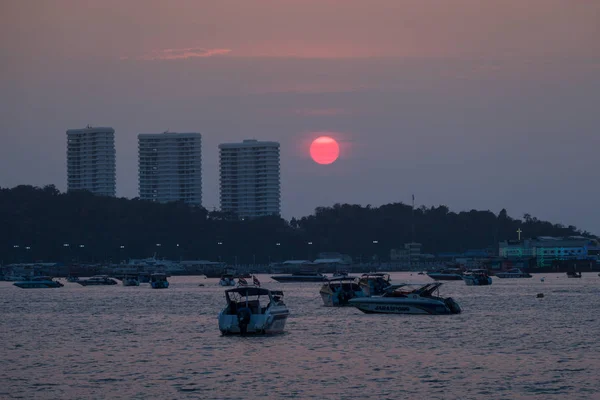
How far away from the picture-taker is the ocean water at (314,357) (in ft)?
148

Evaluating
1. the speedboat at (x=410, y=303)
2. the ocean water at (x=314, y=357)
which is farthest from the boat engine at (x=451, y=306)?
the ocean water at (x=314, y=357)

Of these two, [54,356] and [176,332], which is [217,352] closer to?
[54,356]

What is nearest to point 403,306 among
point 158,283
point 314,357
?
point 314,357

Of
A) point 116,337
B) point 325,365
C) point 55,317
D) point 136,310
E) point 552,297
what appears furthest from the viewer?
point 552,297

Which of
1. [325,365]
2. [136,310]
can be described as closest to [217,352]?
[325,365]

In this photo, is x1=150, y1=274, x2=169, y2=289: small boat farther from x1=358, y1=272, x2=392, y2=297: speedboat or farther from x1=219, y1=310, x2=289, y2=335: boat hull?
x1=219, y1=310, x2=289, y2=335: boat hull

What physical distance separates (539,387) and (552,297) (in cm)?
7919

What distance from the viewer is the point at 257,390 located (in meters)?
45.2

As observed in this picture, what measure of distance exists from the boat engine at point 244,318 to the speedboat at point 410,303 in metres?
21.6

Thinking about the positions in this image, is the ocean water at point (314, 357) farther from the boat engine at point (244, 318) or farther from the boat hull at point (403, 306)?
the boat hull at point (403, 306)

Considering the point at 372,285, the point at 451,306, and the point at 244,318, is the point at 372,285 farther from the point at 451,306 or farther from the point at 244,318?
the point at 244,318

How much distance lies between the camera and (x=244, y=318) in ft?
212

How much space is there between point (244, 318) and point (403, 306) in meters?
22.4

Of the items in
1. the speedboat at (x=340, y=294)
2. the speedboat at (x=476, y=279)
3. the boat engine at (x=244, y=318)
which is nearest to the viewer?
the boat engine at (x=244, y=318)
